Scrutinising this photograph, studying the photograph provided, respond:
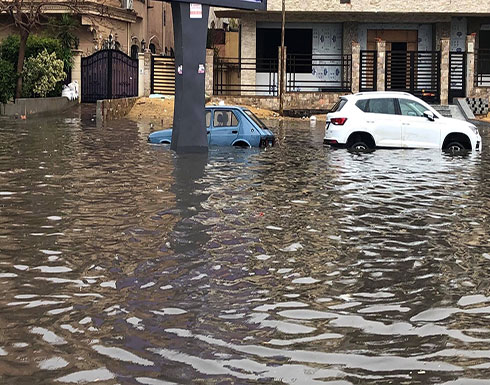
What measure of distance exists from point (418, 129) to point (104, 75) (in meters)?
22.4

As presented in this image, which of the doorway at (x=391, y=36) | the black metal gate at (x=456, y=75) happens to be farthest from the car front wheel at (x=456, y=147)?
the doorway at (x=391, y=36)

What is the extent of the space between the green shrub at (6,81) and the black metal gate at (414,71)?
58.6ft

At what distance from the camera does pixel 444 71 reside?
43.1m

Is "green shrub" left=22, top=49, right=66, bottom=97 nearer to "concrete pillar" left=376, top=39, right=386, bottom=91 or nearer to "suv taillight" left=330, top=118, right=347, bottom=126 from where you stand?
"concrete pillar" left=376, top=39, right=386, bottom=91

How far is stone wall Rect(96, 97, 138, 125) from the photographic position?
108ft

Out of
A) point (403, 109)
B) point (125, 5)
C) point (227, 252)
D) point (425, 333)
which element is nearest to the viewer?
point (425, 333)

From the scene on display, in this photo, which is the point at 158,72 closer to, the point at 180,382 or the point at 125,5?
the point at 125,5

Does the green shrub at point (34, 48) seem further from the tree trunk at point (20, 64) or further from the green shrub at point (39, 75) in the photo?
the tree trunk at point (20, 64)

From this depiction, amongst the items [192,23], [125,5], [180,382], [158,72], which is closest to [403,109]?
[192,23]

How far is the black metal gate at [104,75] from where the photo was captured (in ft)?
138

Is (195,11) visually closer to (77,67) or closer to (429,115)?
(429,115)

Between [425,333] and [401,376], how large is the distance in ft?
3.37

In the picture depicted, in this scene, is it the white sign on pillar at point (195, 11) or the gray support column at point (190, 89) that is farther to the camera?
the gray support column at point (190, 89)

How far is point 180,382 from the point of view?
5340 mm
